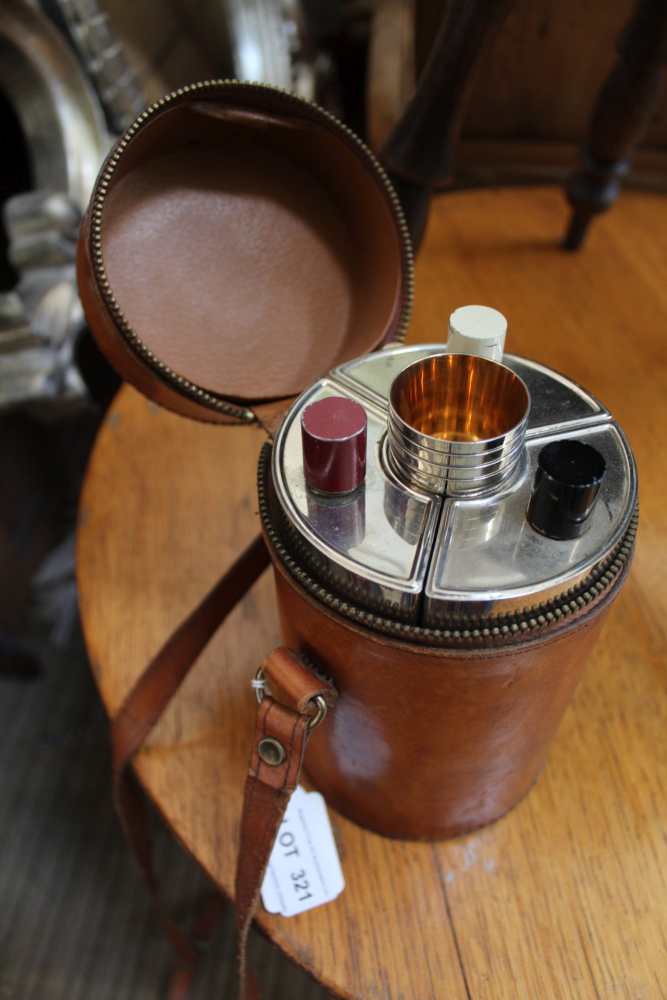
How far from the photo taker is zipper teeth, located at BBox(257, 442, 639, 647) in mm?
302

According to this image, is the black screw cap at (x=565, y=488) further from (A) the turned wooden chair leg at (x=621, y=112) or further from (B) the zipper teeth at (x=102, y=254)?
(A) the turned wooden chair leg at (x=621, y=112)

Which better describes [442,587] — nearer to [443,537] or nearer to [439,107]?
[443,537]

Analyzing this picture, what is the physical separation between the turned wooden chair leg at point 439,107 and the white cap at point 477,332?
0.29 metres

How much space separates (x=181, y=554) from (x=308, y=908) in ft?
0.89

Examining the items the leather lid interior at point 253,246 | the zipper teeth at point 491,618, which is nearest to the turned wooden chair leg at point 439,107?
the leather lid interior at point 253,246

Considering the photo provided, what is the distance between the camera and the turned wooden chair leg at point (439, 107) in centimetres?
54

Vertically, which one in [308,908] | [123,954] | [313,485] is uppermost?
[313,485]

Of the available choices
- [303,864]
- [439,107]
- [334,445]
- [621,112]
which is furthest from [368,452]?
[621,112]

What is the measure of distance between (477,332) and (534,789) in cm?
29

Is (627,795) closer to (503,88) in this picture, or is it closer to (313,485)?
(313,485)

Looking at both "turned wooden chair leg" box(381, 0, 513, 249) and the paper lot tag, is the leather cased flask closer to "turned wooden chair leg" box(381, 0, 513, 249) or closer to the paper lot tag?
the paper lot tag

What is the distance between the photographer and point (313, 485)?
1.09 feet

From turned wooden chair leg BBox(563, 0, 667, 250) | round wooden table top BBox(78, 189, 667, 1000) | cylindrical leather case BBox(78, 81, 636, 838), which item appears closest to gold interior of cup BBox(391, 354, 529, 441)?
cylindrical leather case BBox(78, 81, 636, 838)

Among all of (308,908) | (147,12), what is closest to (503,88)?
(147,12)
